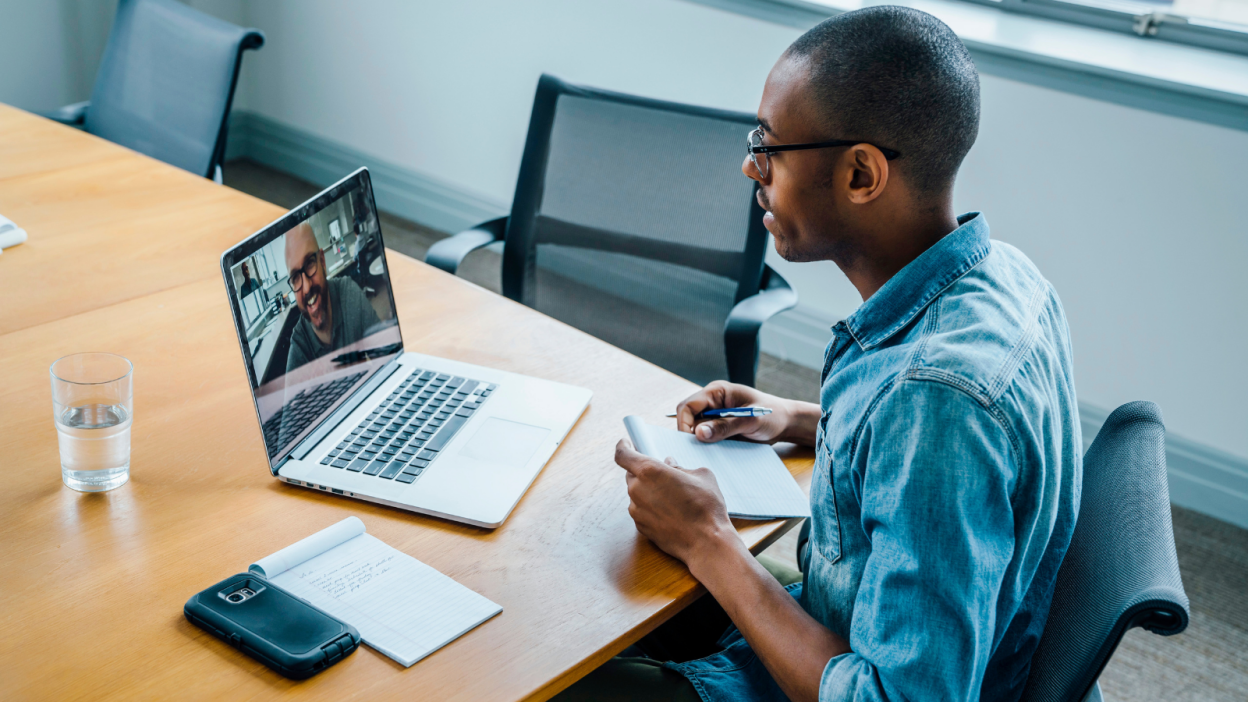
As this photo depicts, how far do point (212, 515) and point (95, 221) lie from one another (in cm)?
95

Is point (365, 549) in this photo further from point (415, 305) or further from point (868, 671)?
point (415, 305)

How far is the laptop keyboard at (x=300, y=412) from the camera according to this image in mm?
1078

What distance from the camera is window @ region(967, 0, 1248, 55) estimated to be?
105 inches

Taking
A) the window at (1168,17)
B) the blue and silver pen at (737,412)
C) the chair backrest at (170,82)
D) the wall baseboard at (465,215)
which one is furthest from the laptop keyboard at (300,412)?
the window at (1168,17)

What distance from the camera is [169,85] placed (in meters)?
2.28

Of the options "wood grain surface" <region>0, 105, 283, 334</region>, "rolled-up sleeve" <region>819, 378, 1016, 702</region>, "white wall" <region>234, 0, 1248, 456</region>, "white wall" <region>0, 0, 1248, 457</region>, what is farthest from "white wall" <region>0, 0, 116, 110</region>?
"rolled-up sleeve" <region>819, 378, 1016, 702</region>

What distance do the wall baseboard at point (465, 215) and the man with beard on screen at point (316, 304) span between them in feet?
6.01

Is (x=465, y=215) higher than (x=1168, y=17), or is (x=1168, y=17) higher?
(x=1168, y=17)

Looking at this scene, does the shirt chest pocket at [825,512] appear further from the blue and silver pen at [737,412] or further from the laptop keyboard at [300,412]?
the laptop keyboard at [300,412]

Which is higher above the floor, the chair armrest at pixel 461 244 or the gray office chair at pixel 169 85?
the gray office chair at pixel 169 85

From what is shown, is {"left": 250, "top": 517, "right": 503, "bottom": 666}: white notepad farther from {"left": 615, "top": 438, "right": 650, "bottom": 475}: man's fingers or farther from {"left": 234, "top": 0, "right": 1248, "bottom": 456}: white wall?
{"left": 234, "top": 0, "right": 1248, "bottom": 456}: white wall

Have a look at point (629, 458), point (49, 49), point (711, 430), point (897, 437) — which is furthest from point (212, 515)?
point (49, 49)

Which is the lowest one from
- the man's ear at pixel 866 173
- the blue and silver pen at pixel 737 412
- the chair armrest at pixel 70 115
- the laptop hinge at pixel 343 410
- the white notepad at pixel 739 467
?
the white notepad at pixel 739 467

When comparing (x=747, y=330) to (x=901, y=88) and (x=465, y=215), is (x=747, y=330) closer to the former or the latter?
(x=901, y=88)
